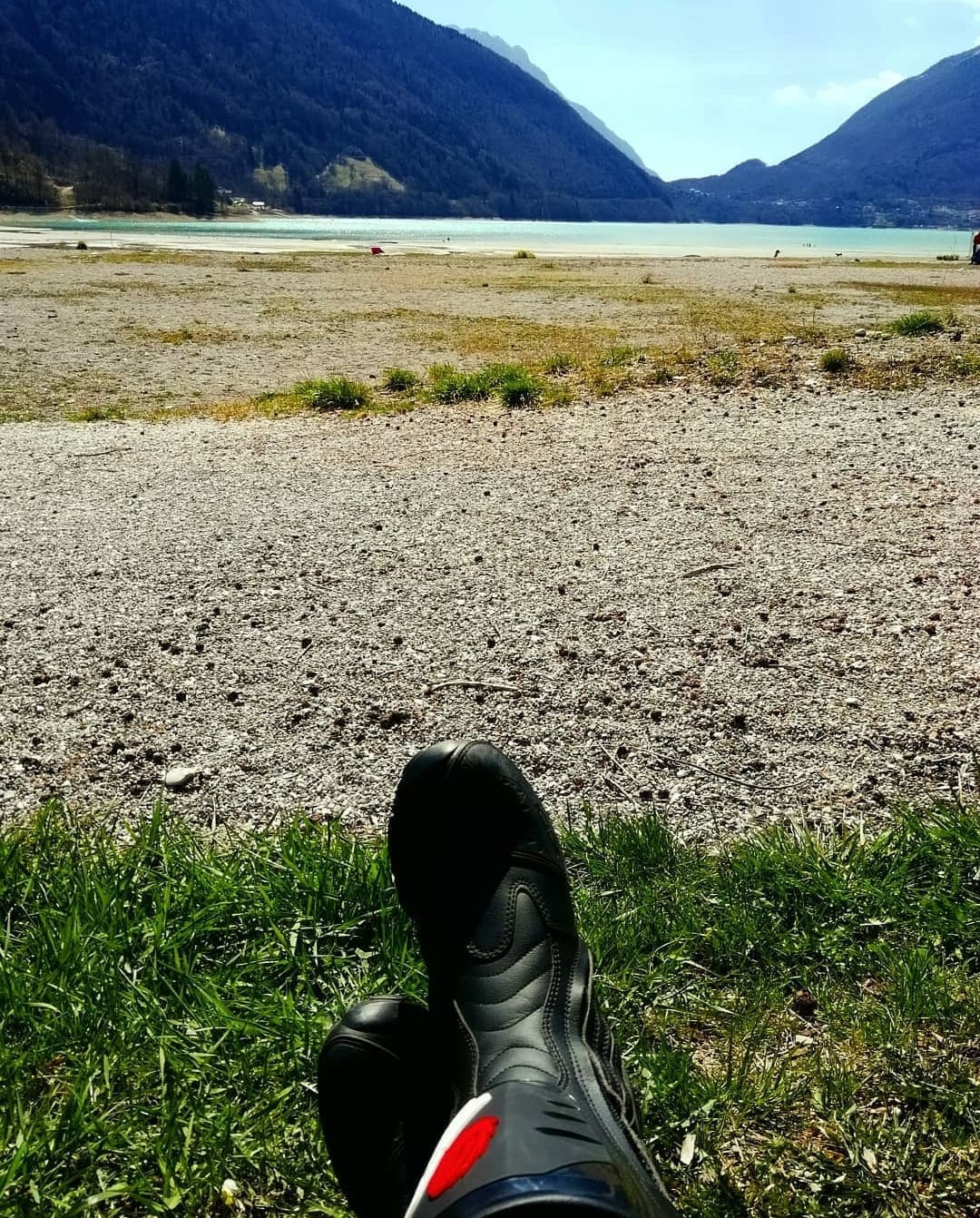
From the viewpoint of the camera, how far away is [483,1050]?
223cm

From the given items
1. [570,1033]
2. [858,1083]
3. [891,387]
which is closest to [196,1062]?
[570,1033]

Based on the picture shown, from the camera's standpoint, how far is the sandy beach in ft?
13.4

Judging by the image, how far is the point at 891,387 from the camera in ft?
36.4

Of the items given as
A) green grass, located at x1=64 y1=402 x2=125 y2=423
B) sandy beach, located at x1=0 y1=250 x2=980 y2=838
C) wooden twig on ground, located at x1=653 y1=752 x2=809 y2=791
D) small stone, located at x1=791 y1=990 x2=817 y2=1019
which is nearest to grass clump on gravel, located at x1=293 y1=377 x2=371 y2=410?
sandy beach, located at x1=0 y1=250 x2=980 y2=838

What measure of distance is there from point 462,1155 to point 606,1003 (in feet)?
2.88

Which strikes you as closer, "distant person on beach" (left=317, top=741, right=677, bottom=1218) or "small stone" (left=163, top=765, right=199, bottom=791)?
"distant person on beach" (left=317, top=741, right=677, bottom=1218)

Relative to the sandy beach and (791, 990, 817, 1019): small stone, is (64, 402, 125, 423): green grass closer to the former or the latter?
the sandy beach

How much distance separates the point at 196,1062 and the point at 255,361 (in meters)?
15.3

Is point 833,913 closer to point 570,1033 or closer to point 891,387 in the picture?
point 570,1033

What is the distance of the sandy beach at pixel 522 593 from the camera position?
407cm

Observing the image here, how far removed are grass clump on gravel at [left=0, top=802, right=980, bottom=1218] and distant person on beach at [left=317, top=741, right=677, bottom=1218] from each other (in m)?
0.22

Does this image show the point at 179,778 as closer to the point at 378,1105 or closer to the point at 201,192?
the point at 378,1105

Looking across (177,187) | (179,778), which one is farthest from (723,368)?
(177,187)

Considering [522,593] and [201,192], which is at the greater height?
[201,192]
